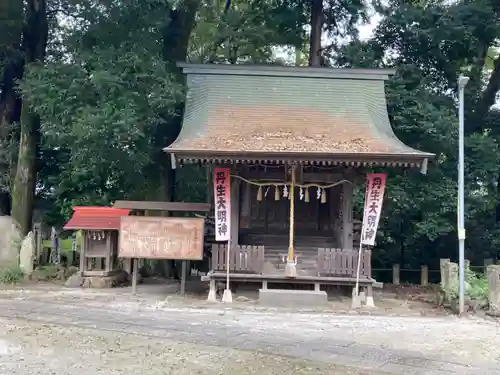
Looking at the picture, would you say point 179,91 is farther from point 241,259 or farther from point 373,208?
point 373,208

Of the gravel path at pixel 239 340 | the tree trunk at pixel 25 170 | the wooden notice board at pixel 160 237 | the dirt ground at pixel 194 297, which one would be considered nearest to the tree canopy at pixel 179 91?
the tree trunk at pixel 25 170

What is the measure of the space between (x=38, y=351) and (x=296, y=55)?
73.3 feet

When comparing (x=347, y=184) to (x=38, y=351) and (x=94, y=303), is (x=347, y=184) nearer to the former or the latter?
(x=94, y=303)

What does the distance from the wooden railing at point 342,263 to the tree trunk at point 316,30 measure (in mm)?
11345

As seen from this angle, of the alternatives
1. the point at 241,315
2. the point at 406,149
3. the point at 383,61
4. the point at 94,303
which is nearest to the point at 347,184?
the point at 406,149

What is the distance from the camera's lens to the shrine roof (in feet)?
41.4

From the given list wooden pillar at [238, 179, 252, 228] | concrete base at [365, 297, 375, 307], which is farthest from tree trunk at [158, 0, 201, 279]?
concrete base at [365, 297, 375, 307]

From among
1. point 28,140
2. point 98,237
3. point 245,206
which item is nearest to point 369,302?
point 245,206

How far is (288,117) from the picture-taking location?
591 inches

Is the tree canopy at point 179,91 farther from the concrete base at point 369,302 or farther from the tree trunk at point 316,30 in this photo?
the concrete base at point 369,302

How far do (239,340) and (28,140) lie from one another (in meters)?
13.2

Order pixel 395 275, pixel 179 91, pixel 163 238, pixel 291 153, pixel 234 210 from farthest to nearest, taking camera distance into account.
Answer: pixel 395 275
pixel 179 91
pixel 234 210
pixel 163 238
pixel 291 153

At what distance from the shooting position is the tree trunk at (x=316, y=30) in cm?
2172

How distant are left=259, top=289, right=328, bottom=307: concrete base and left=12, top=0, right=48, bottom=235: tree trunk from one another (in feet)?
33.4
